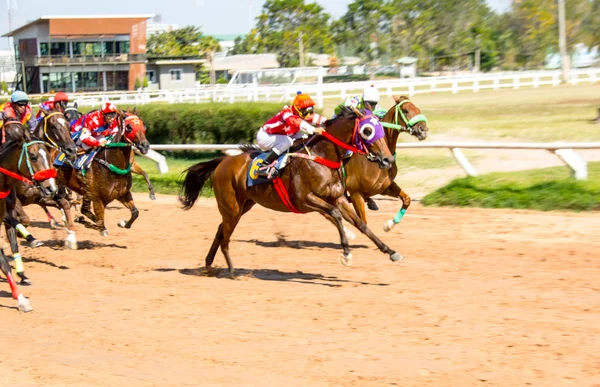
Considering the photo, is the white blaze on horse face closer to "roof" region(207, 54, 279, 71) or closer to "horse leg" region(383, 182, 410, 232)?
"horse leg" region(383, 182, 410, 232)

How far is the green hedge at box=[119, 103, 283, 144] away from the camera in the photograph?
1945 centimetres

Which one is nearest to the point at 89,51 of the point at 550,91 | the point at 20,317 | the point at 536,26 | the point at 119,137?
the point at 536,26

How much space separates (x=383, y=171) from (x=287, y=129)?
1968 millimetres

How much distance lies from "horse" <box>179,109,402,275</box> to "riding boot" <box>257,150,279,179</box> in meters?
0.10

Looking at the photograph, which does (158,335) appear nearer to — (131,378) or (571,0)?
(131,378)

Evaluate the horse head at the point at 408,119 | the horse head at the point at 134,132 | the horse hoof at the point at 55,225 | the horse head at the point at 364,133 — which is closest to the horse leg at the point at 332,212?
the horse head at the point at 364,133

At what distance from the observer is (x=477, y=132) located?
21172 mm

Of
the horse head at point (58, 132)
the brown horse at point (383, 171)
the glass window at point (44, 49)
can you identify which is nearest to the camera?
the horse head at point (58, 132)

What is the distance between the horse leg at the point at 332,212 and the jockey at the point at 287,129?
23.0 inches

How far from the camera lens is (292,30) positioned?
76875 mm

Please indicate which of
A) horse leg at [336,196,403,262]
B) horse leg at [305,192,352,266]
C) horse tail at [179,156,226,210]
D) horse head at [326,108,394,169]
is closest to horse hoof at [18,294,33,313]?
horse tail at [179,156,226,210]

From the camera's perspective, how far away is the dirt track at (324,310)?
5.85 m

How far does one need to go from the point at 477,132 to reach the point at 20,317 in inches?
598

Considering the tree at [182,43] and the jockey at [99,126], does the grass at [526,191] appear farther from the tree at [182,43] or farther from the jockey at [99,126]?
the tree at [182,43]
